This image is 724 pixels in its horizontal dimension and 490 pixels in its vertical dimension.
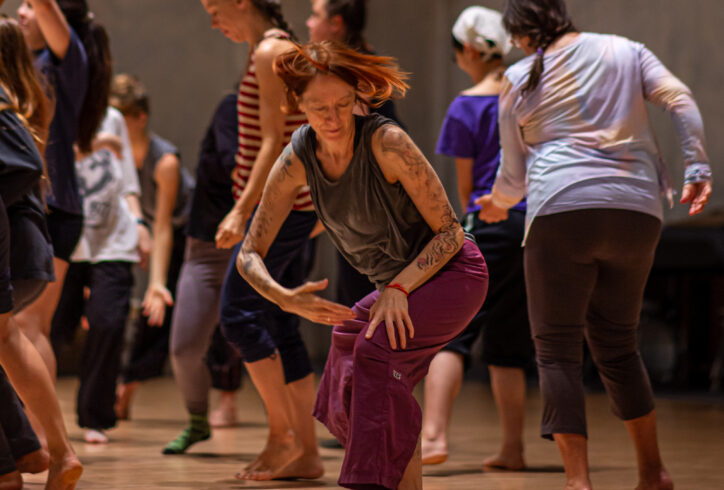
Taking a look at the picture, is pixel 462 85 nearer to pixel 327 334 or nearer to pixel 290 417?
pixel 327 334

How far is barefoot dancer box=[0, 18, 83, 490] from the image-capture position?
2326mm

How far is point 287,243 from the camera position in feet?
9.61

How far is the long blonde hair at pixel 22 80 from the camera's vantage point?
8.64ft

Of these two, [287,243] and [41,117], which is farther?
[287,243]

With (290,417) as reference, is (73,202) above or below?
above

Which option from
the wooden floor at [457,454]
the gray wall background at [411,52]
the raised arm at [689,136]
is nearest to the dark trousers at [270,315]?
the wooden floor at [457,454]

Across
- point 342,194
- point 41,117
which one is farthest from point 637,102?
point 41,117

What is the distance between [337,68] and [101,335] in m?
2.22

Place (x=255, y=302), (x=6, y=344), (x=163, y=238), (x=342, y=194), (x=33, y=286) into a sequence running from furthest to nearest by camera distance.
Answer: (x=163, y=238), (x=255, y=302), (x=33, y=286), (x=6, y=344), (x=342, y=194)

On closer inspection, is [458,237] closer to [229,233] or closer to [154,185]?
[229,233]

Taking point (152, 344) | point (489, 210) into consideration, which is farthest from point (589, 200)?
point (152, 344)

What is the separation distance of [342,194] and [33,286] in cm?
94

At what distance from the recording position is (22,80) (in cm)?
265

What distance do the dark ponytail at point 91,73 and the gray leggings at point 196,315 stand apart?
22.7 inches
